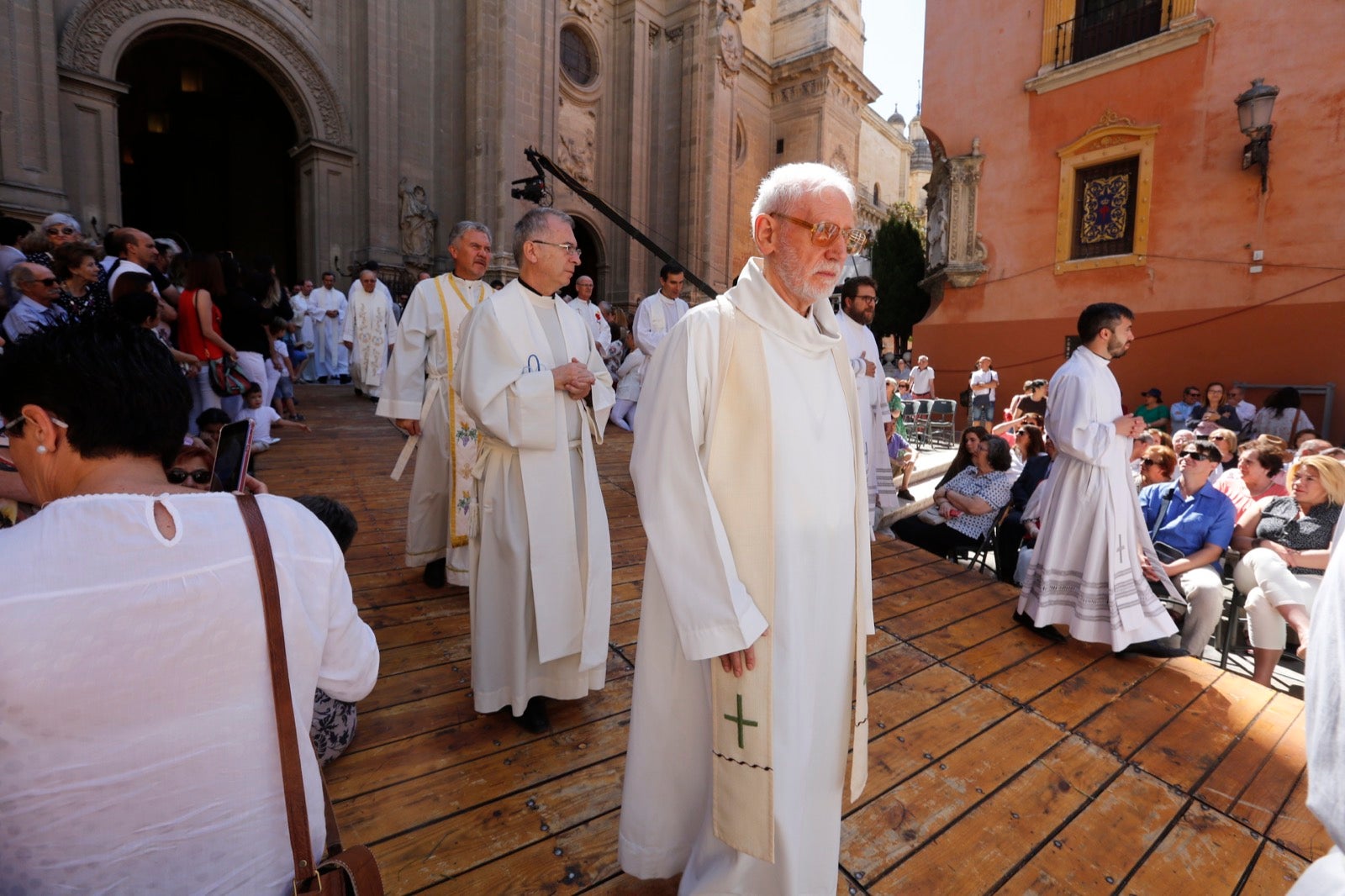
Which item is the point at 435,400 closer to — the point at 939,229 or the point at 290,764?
the point at 290,764

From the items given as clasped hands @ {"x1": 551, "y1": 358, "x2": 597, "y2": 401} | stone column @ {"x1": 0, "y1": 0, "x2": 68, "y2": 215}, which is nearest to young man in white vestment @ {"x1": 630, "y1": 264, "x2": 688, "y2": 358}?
clasped hands @ {"x1": 551, "y1": 358, "x2": 597, "y2": 401}

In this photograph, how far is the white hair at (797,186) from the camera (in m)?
1.86

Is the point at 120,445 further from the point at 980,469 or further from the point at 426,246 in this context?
the point at 426,246

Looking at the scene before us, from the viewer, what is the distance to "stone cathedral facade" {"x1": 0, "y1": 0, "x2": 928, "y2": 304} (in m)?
10.5

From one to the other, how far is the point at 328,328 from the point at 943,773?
470 inches

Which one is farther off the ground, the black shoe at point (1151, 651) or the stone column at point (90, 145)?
the stone column at point (90, 145)

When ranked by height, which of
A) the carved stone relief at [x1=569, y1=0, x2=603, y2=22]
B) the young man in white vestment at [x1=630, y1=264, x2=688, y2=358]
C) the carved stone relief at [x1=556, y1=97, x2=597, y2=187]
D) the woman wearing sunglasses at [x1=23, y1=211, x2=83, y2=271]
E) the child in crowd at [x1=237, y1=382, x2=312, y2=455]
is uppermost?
the carved stone relief at [x1=569, y1=0, x2=603, y2=22]

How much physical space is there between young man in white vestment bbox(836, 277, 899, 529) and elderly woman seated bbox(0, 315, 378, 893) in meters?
4.02

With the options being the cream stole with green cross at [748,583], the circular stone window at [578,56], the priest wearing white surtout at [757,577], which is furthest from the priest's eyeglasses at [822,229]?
the circular stone window at [578,56]

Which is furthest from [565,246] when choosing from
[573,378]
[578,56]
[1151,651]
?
[578,56]

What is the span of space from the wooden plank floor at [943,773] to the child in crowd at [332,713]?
0.09 meters

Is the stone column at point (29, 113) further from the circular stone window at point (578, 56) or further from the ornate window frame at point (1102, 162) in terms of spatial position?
the ornate window frame at point (1102, 162)

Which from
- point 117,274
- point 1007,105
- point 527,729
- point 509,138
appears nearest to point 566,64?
point 509,138

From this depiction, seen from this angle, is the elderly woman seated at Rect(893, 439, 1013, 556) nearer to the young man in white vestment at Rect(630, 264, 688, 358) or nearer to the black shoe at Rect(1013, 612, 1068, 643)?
the black shoe at Rect(1013, 612, 1068, 643)
